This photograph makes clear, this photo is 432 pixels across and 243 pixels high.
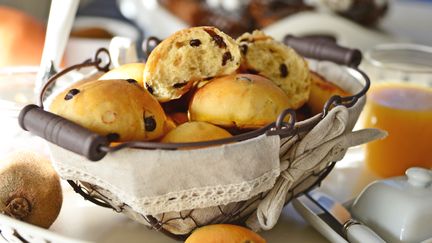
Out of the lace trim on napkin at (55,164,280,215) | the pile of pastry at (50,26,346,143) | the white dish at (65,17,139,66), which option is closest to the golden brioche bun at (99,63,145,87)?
the pile of pastry at (50,26,346,143)

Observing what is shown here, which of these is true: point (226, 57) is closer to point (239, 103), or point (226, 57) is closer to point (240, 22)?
point (239, 103)

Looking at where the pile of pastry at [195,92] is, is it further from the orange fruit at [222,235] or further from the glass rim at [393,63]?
the glass rim at [393,63]

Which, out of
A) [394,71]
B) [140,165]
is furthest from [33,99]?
[394,71]

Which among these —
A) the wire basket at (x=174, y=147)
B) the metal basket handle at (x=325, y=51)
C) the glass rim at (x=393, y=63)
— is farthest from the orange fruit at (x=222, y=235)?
the glass rim at (x=393, y=63)

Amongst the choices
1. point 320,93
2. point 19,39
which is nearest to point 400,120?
A: point 320,93

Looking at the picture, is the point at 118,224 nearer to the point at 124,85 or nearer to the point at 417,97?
the point at 124,85
